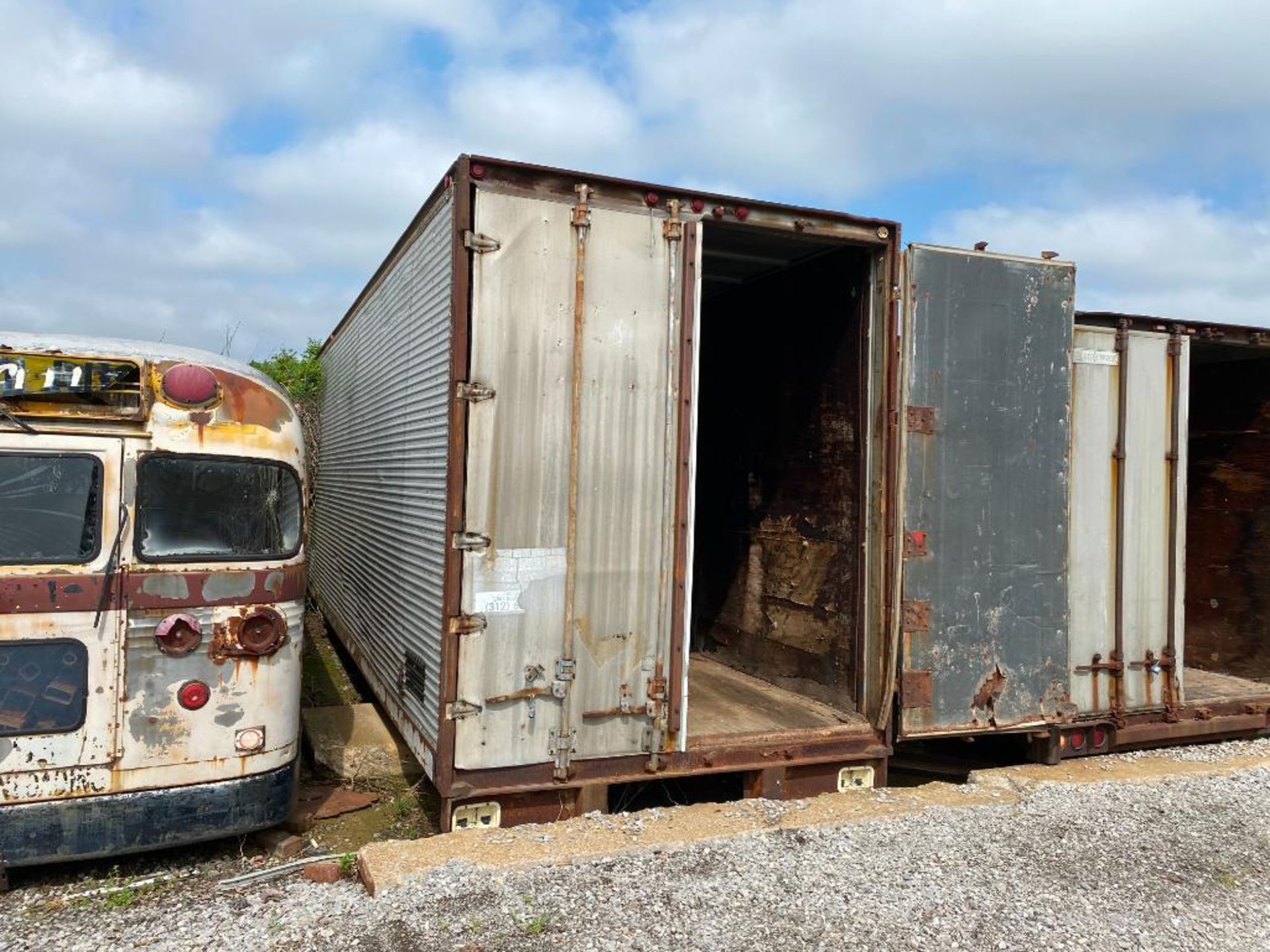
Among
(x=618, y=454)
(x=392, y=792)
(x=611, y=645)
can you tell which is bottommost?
(x=392, y=792)

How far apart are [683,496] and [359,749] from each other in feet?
9.26

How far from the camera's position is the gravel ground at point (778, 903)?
374cm

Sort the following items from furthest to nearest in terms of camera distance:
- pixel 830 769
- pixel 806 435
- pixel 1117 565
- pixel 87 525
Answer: pixel 806 435
pixel 1117 565
pixel 830 769
pixel 87 525

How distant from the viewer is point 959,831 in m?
4.94

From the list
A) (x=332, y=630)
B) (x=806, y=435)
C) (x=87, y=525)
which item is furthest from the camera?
(x=332, y=630)

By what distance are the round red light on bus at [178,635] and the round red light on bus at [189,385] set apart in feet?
3.45

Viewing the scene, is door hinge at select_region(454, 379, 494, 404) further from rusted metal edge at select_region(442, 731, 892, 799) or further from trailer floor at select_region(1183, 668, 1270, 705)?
trailer floor at select_region(1183, 668, 1270, 705)

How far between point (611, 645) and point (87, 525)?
2.63m

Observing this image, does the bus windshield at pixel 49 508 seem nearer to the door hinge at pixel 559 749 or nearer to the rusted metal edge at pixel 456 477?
the rusted metal edge at pixel 456 477

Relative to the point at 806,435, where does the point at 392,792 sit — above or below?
below

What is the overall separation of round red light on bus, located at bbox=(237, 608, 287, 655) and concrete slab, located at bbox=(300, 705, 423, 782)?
1.36 meters

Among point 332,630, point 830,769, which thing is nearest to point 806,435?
point 830,769

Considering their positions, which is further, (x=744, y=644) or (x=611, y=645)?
(x=744, y=644)

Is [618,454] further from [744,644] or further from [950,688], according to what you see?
[744,644]
